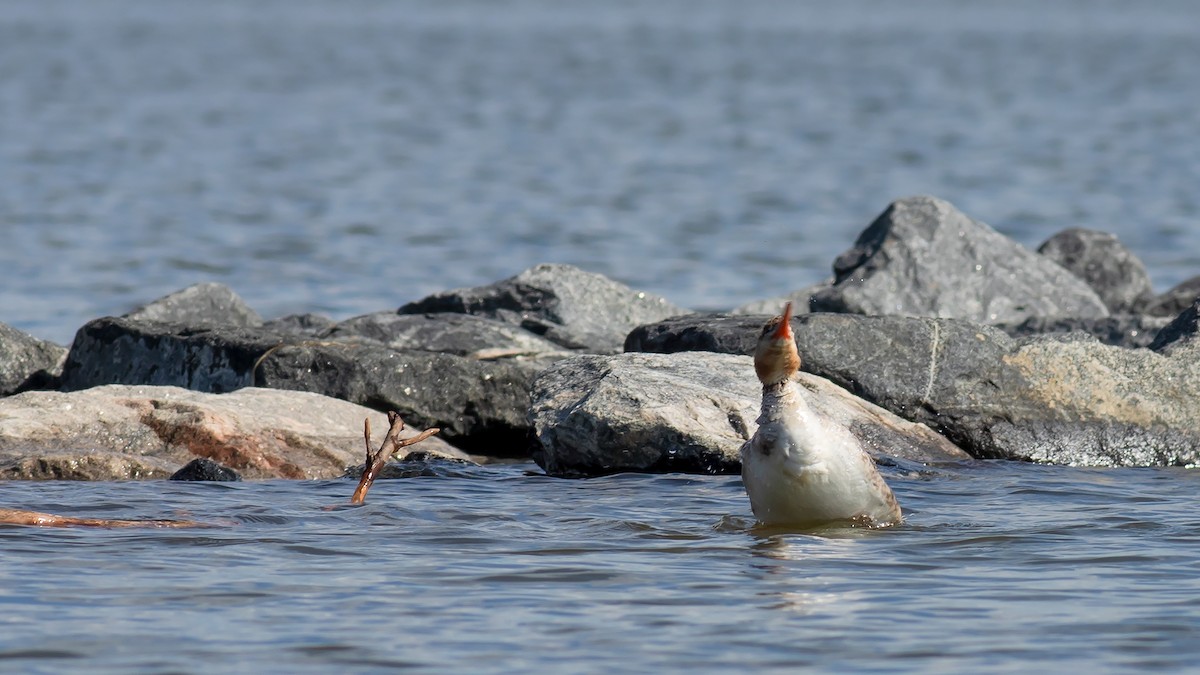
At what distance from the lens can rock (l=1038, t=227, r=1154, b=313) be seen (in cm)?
1584

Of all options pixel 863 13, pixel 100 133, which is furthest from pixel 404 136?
pixel 863 13

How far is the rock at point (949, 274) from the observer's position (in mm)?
14445

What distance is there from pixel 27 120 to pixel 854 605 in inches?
1252

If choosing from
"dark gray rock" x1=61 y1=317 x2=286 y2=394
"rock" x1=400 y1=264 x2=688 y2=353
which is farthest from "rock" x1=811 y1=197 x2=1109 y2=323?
"dark gray rock" x1=61 y1=317 x2=286 y2=394

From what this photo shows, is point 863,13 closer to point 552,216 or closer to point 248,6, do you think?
point 248,6

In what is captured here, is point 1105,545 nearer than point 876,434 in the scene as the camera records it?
Yes

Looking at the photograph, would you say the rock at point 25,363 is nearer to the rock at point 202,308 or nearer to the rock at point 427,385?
the rock at point 202,308

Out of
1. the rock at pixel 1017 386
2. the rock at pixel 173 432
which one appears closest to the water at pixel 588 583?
the rock at pixel 173 432

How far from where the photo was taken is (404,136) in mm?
33500

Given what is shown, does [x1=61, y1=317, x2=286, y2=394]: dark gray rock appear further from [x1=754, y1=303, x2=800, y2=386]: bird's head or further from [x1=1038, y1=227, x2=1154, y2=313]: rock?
[x1=1038, y1=227, x2=1154, y2=313]: rock

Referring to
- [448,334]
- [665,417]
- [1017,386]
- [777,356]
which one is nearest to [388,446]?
[777,356]

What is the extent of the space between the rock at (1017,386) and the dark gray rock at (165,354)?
303 centimetres

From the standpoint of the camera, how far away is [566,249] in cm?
2148

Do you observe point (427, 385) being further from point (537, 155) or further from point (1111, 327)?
point (537, 155)
